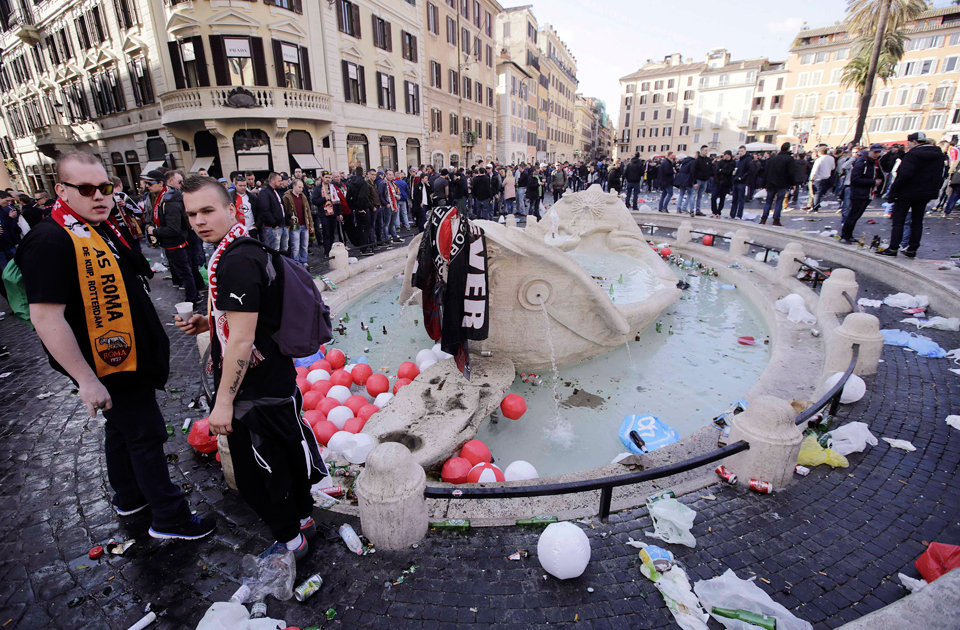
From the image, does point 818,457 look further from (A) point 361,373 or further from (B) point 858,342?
(A) point 361,373

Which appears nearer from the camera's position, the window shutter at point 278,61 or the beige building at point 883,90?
the window shutter at point 278,61

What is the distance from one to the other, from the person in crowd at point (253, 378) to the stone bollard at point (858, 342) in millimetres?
A: 4759

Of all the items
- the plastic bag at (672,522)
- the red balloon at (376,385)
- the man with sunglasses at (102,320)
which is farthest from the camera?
the red balloon at (376,385)

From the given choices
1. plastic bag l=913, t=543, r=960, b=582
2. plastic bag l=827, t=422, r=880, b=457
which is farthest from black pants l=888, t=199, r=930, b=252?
plastic bag l=913, t=543, r=960, b=582

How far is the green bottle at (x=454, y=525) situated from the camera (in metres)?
2.82

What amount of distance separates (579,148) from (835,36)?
41.5 m

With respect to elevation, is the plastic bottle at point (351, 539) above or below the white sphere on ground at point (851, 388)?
below

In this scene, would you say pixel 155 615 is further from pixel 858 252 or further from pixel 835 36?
pixel 835 36

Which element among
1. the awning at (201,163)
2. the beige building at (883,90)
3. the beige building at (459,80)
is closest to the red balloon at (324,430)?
the awning at (201,163)

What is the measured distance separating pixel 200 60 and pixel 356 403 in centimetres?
2115

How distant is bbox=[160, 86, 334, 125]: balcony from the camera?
18.8 meters

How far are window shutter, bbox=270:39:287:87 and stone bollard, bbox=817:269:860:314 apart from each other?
21.4m

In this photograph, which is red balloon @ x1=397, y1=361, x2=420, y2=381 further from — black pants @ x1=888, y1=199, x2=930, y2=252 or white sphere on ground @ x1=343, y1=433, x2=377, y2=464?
black pants @ x1=888, y1=199, x2=930, y2=252

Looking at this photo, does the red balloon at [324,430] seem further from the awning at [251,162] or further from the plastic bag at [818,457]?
the awning at [251,162]
